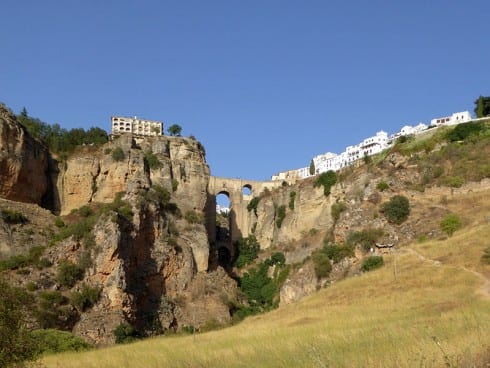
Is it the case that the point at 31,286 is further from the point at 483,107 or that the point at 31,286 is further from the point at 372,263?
the point at 483,107

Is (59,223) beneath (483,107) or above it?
beneath

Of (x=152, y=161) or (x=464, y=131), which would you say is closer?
(x=464, y=131)

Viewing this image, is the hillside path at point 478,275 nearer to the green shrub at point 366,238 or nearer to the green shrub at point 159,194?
the green shrub at point 366,238

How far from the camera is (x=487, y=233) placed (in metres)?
29.1

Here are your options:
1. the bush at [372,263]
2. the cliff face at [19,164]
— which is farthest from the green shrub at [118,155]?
the bush at [372,263]

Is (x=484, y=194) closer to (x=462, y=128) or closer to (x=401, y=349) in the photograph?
(x=462, y=128)

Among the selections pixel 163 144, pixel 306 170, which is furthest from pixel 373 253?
pixel 306 170

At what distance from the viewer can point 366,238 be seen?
127 feet

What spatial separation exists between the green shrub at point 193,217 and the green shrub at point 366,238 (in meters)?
14.9

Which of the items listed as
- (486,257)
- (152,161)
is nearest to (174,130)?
(152,161)

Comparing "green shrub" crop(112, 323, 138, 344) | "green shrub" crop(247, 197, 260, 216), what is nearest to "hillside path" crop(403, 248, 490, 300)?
A: "green shrub" crop(112, 323, 138, 344)

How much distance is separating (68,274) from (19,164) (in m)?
11.2

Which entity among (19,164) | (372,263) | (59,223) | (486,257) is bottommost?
(486,257)

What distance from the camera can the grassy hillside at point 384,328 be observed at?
7047 mm
